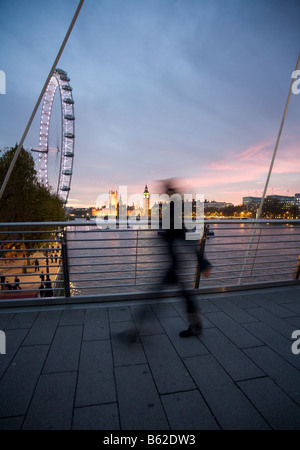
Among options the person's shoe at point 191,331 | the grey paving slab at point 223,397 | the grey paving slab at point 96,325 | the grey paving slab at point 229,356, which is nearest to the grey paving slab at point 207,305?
the grey paving slab at point 229,356

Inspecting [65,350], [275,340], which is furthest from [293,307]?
[65,350]

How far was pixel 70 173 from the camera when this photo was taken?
33.7 m

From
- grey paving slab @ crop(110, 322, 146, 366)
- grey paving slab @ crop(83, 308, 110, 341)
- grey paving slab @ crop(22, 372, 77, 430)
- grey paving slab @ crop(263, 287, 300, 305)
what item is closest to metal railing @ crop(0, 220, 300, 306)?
grey paving slab @ crop(263, 287, 300, 305)

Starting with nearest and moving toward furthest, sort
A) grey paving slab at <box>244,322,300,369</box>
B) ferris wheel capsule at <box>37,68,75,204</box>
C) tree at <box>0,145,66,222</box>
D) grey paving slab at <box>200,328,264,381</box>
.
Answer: grey paving slab at <box>200,328,264,381</box> → grey paving slab at <box>244,322,300,369</box> → tree at <box>0,145,66,222</box> → ferris wheel capsule at <box>37,68,75,204</box>

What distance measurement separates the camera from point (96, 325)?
283 centimetres

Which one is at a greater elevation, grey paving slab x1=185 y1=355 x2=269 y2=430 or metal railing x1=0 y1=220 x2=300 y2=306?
metal railing x1=0 y1=220 x2=300 y2=306

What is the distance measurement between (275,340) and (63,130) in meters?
36.0

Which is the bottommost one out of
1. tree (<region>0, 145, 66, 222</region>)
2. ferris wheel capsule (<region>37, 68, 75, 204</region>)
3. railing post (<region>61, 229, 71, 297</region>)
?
railing post (<region>61, 229, 71, 297</region>)

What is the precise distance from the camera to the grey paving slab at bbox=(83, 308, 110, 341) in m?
2.60

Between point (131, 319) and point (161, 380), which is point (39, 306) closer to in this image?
point (131, 319)

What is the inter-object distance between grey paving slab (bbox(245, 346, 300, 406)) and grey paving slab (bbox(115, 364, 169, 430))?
1.16 metres

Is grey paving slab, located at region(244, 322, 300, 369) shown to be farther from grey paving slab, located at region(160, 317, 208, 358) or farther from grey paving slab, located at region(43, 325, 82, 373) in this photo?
grey paving slab, located at region(43, 325, 82, 373)

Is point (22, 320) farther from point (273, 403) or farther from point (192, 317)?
point (273, 403)
